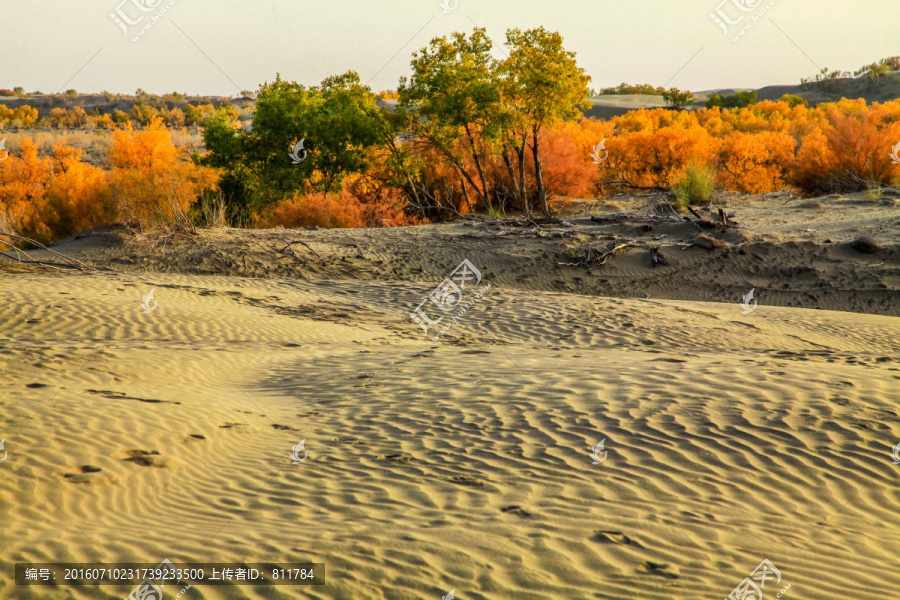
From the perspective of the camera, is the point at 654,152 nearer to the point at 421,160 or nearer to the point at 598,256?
the point at 421,160

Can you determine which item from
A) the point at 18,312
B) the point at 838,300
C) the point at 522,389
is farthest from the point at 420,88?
the point at 522,389

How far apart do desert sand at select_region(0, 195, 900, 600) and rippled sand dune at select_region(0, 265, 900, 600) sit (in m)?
0.02

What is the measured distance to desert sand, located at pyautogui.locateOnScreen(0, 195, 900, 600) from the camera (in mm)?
3410

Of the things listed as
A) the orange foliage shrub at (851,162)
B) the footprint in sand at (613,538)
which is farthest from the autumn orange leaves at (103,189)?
the orange foliage shrub at (851,162)

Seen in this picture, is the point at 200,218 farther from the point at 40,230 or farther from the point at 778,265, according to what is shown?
the point at 778,265

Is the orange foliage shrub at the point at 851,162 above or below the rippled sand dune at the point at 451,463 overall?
above

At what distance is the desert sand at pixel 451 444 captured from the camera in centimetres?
341

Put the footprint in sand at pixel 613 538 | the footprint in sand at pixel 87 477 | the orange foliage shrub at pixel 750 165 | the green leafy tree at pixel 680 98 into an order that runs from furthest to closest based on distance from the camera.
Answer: the green leafy tree at pixel 680 98 < the orange foliage shrub at pixel 750 165 < the footprint in sand at pixel 87 477 < the footprint in sand at pixel 613 538

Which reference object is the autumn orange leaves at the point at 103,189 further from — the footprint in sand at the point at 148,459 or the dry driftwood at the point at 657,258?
the footprint in sand at the point at 148,459

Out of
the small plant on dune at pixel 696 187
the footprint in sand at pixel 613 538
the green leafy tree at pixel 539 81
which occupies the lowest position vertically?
the footprint in sand at pixel 613 538

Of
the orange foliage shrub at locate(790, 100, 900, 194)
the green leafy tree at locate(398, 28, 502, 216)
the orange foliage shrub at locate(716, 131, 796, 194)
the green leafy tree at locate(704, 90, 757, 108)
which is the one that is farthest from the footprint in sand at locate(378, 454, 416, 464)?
the green leafy tree at locate(704, 90, 757, 108)

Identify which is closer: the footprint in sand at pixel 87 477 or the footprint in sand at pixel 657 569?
the footprint in sand at pixel 657 569

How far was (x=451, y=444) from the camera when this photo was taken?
17.0 ft

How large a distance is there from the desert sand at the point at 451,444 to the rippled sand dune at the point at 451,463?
2cm
